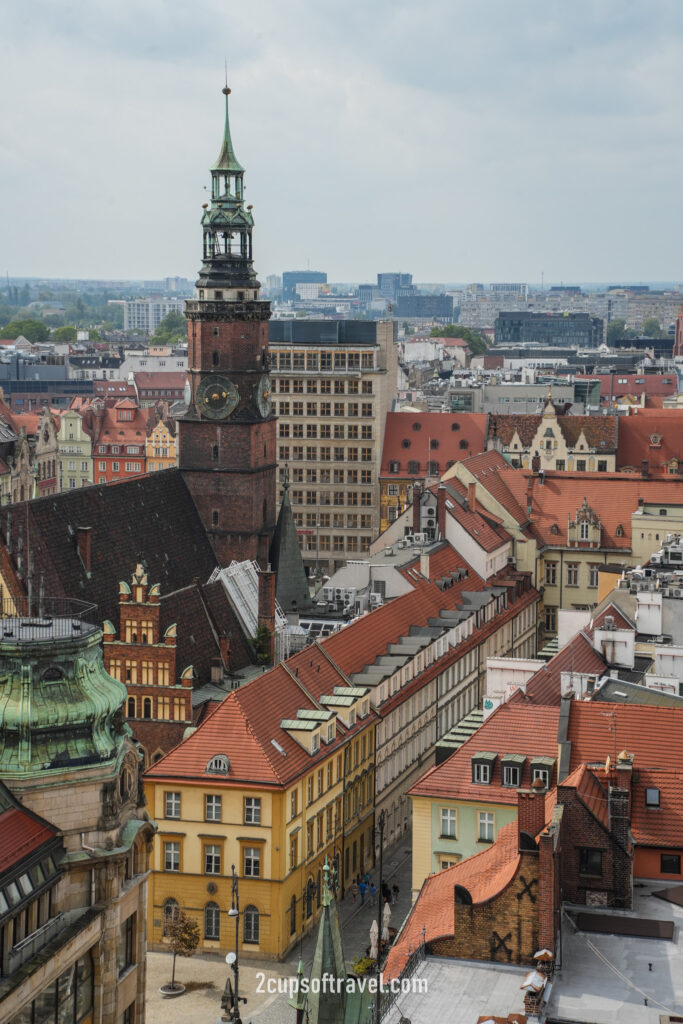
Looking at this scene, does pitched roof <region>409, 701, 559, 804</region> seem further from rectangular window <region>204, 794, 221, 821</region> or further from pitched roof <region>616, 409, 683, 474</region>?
pitched roof <region>616, 409, 683, 474</region>

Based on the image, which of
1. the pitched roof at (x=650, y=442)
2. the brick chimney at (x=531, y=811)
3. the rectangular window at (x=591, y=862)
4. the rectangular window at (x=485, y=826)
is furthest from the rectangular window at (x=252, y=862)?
the pitched roof at (x=650, y=442)

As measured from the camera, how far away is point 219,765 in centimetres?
7969

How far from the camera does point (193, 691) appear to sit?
310 ft

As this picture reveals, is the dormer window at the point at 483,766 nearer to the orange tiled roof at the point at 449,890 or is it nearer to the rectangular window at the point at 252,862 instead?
the orange tiled roof at the point at 449,890

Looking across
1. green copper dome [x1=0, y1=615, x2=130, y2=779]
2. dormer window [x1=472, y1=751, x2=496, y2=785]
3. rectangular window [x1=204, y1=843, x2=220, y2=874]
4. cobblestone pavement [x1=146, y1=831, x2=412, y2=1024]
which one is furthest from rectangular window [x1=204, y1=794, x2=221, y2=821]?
green copper dome [x1=0, y1=615, x2=130, y2=779]

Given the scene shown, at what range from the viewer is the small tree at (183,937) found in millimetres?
76188

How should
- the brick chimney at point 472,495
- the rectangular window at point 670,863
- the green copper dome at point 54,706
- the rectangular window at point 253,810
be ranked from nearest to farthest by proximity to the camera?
1. the green copper dome at point 54,706
2. the rectangular window at point 670,863
3. the rectangular window at point 253,810
4. the brick chimney at point 472,495

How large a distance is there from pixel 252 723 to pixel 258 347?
1584 inches

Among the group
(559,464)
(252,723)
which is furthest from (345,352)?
(252,723)

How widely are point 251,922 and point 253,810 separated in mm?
4979

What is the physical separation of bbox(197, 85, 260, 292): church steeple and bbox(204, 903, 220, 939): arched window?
4765cm

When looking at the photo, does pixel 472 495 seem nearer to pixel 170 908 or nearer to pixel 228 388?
pixel 228 388

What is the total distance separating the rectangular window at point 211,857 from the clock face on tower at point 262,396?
41.4 m

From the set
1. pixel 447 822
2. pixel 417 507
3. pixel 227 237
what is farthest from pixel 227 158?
pixel 447 822
